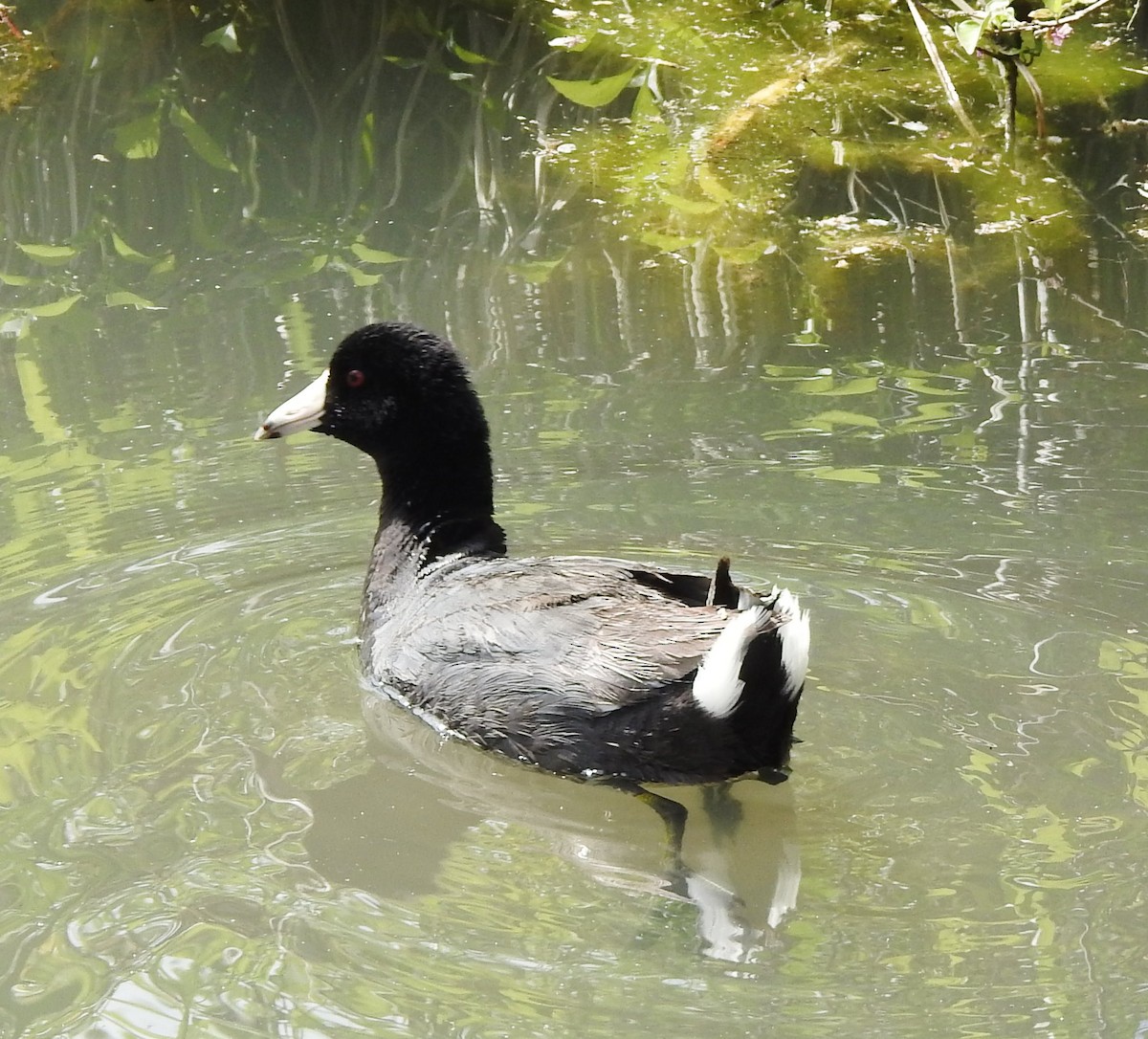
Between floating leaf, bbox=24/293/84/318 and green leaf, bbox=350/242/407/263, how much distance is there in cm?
100

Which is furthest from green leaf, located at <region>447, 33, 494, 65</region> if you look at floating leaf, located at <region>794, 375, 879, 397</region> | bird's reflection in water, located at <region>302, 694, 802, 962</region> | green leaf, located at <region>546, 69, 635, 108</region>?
bird's reflection in water, located at <region>302, 694, 802, 962</region>

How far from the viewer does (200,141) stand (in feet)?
24.5

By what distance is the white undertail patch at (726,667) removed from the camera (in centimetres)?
317

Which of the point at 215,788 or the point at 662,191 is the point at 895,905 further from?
the point at 662,191

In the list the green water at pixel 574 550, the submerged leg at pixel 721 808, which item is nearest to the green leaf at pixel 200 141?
the green water at pixel 574 550

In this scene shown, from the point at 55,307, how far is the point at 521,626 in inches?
121

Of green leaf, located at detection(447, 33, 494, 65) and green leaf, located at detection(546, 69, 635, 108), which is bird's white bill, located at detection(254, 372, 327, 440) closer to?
green leaf, located at detection(546, 69, 635, 108)

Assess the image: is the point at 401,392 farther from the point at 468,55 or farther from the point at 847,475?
the point at 468,55

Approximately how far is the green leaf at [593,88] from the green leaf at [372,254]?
1831 millimetres

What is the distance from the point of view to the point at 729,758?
339 cm

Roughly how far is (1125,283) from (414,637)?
11.1ft

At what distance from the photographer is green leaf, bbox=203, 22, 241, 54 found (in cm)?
834

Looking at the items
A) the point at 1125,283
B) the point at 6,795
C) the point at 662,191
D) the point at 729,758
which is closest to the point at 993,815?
the point at 729,758

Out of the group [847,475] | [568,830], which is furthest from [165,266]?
[568,830]
